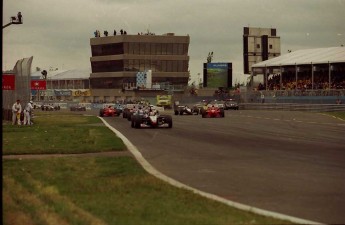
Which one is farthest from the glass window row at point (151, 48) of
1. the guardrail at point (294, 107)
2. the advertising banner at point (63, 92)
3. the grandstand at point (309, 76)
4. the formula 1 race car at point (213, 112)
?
the formula 1 race car at point (213, 112)

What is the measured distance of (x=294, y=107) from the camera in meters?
60.5

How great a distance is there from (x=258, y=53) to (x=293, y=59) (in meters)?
14.7

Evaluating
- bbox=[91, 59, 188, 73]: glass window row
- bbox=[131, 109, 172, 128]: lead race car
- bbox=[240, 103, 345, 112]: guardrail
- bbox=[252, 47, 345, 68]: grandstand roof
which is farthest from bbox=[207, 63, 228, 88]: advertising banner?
bbox=[131, 109, 172, 128]: lead race car

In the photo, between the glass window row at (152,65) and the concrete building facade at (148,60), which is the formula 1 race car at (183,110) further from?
the glass window row at (152,65)

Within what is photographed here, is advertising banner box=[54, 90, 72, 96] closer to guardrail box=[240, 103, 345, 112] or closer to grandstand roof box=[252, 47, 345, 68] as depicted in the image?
grandstand roof box=[252, 47, 345, 68]

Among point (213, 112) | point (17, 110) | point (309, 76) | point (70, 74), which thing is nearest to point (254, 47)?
point (309, 76)

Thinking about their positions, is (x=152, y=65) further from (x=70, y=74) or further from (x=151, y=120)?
(x=151, y=120)

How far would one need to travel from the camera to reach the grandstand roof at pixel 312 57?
67.0m

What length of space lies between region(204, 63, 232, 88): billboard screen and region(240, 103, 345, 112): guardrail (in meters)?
A: 25.7

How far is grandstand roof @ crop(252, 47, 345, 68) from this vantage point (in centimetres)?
6703

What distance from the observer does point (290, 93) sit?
63.6 meters

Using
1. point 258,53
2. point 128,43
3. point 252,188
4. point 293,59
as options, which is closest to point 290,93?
point 293,59

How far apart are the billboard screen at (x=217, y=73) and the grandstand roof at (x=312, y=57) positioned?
18219mm

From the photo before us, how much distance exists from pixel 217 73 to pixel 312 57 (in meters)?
27.8
